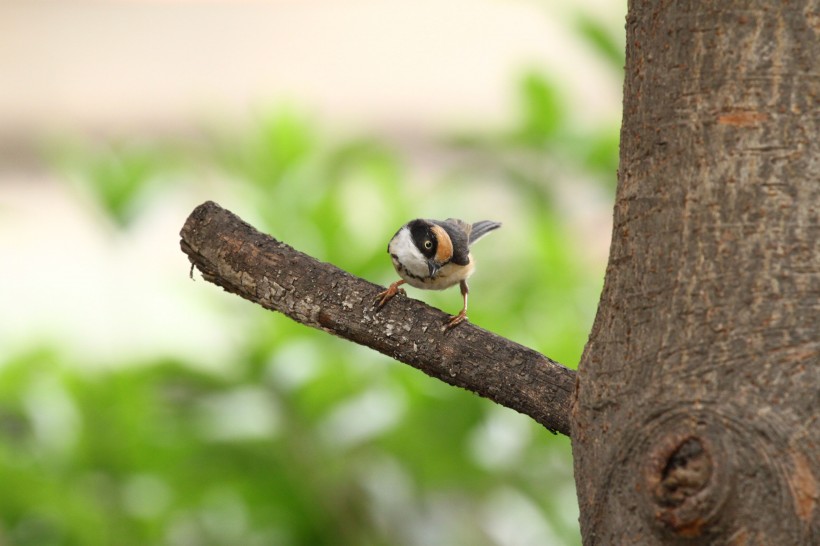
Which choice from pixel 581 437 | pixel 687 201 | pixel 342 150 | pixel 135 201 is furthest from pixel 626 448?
pixel 342 150

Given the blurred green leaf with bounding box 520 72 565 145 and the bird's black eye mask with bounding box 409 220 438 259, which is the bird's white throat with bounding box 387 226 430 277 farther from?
the blurred green leaf with bounding box 520 72 565 145

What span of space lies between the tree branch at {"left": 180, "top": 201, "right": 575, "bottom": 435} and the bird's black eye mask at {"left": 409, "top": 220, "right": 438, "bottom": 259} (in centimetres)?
69

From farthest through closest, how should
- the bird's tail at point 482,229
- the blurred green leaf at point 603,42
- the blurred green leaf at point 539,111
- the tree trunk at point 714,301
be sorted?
the blurred green leaf at point 539,111 → the blurred green leaf at point 603,42 → the bird's tail at point 482,229 → the tree trunk at point 714,301

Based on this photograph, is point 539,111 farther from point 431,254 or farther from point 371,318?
point 371,318

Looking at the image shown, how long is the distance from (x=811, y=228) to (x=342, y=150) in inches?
116

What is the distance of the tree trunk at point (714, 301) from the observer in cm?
95

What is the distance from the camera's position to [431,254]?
6.99ft

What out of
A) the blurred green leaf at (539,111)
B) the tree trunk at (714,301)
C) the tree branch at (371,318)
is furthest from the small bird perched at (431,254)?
the blurred green leaf at (539,111)

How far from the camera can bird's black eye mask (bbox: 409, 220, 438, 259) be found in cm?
212

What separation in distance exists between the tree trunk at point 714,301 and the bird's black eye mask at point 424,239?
1037mm

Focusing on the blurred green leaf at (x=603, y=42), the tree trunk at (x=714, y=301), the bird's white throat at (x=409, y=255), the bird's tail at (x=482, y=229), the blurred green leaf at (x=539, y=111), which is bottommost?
the tree trunk at (x=714, y=301)

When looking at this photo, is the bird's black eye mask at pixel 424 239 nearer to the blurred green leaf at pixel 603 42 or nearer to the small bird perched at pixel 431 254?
the small bird perched at pixel 431 254

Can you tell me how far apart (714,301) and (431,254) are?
115 centimetres

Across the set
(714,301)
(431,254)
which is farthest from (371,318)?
(431,254)
